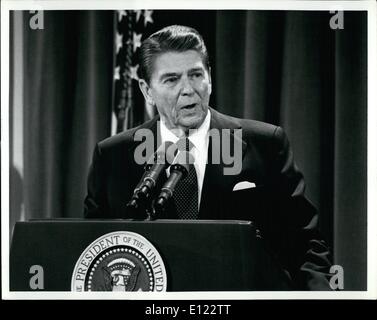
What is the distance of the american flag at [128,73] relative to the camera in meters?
2.62

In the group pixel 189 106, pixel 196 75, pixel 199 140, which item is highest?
pixel 196 75

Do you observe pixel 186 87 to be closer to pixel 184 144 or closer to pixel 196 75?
pixel 196 75

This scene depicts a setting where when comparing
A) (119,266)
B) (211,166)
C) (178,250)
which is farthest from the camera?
(211,166)

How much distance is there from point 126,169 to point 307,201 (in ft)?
2.50

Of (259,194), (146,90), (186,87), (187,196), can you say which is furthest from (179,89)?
(259,194)

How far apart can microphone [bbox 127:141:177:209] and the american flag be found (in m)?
0.16

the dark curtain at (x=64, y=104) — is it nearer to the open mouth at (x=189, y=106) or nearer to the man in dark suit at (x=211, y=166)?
the man in dark suit at (x=211, y=166)

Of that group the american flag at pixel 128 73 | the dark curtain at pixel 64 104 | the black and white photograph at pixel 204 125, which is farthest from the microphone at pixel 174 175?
the dark curtain at pixel 64 104

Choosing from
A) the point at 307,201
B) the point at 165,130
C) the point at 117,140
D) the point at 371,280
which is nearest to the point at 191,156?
the point at 165,130

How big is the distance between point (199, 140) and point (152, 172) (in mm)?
251

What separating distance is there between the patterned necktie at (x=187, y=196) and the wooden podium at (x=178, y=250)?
12cm

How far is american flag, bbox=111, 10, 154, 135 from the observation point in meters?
2.62

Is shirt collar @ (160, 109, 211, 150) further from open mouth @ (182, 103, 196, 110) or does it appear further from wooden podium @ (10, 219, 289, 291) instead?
wooden podium @ (10, 219, 289, 291)

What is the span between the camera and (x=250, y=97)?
261 centimetres
